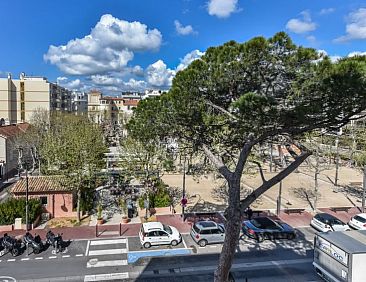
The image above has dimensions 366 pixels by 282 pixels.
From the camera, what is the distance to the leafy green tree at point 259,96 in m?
8.20

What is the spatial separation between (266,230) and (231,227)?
32.9ft

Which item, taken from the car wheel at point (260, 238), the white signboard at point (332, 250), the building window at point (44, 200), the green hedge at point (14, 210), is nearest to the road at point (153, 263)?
the car wheel at point (260, 238)

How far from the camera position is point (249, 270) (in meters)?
16.4

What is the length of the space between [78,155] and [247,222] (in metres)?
12.2

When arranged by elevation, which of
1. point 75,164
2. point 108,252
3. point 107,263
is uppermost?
point 75,164

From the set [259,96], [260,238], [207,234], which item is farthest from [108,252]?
[259,96]

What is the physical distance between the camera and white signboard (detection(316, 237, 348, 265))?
44.1 ft

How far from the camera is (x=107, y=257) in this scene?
17.5 meters

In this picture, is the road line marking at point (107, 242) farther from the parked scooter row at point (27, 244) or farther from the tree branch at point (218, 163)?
the tree branch at point (218, 163)

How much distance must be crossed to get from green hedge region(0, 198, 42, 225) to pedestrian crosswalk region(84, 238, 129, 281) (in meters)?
4.99

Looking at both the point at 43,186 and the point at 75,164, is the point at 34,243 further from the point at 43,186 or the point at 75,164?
the point at 75,164

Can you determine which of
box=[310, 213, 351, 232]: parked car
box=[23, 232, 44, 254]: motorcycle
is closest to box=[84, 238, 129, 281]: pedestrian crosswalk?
box=[23, 232, 44, 254]: motorcycle

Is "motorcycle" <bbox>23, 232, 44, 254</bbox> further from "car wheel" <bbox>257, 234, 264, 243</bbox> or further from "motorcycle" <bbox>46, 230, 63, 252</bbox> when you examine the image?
"car wheel" <bbox>257, 234, 264, 243</bbox>

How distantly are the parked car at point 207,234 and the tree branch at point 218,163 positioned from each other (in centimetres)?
780
